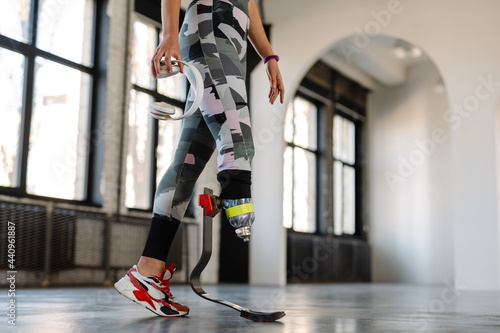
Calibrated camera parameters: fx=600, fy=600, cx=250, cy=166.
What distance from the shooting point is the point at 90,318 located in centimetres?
148

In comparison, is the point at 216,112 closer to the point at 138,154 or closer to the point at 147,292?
the point at 147,292

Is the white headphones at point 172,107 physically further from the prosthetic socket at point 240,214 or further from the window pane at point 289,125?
the window pane at point 289,125

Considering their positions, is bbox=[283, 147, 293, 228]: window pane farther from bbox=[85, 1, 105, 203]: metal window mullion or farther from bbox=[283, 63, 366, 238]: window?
bbox=[85, 1, 105, 203]: metal window mullion

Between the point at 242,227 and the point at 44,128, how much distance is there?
3687 mm

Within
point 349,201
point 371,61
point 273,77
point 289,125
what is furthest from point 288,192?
point 273,77

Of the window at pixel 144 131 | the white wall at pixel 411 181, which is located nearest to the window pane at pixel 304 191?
the white wall at pixel 411 181

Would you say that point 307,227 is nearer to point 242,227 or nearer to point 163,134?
point 163,134

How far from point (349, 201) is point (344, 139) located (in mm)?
970

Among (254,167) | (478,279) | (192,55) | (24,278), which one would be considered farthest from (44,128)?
(478,279)

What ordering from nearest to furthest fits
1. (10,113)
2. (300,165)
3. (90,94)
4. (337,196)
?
(10,113)
(90,94)
(300,165)
(337,196)

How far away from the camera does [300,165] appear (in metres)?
8.12

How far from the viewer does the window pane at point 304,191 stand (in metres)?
8.01

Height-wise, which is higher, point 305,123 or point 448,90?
point 305,123

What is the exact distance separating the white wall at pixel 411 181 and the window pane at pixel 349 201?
1.00 ft
